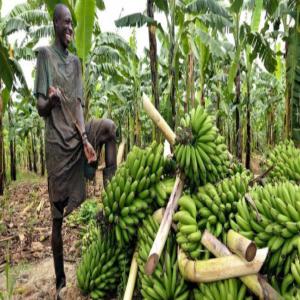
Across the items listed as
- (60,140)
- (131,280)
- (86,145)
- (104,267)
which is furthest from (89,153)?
(131,280)

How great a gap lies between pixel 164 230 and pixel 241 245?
20.2 inches

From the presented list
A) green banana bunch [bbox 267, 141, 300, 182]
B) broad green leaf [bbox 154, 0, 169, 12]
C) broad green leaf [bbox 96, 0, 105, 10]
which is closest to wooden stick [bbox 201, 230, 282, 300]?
green banana bunch [bbox 267, 141, 300, 182]

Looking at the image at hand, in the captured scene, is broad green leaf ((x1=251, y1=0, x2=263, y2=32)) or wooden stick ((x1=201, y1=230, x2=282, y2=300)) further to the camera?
broad green leaf ((x1=251, y1=0, x2=263, y2=32))

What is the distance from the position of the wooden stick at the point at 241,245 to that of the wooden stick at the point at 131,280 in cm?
84

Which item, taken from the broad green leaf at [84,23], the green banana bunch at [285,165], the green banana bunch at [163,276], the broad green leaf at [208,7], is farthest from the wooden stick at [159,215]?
the broad green leaf at [208,7]

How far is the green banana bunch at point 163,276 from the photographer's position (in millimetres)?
2475

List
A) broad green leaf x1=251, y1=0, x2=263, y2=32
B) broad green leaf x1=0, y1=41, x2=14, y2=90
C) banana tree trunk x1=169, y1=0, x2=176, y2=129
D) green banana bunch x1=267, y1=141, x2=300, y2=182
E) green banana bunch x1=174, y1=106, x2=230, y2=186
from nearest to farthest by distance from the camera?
1. green banana bunch x1=174, y1=106, x2=230, y2=186
2. green banana bunch x1=267, y1=141, x2=300, y2=182
3. broad green leaf x1=0, y1=41, x2=14, y2=90
4. banana tree trunk x1=169, y1=0, x2=176, y2=129
5. broad green leaf x1=251, y1=0, x2=263, y2=32

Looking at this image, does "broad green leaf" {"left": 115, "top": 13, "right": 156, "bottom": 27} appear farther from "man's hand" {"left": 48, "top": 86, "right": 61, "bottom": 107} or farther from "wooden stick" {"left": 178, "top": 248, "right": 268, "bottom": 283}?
"wooden stick" {"left": 178, "top": 248, "right": 268, "bottom": 283}

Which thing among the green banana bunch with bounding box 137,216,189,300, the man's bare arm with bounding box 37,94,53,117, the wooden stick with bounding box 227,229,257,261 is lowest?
the green banana bunch with bounding box 137,216,189,300

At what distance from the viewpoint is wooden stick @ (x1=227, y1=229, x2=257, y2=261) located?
6.93ft

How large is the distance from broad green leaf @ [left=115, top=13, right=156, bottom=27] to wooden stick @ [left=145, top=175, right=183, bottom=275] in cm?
433

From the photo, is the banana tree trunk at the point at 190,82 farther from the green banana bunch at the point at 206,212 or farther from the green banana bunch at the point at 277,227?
the green banana bunch at the point at 277,227

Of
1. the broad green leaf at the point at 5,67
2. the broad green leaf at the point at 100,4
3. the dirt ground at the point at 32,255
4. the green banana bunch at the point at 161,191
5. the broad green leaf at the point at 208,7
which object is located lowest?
the dirt ground at the point at 32,255

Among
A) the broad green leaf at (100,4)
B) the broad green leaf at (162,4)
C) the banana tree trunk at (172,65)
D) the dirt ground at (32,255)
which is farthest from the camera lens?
the broad green leaf at (100,4)
